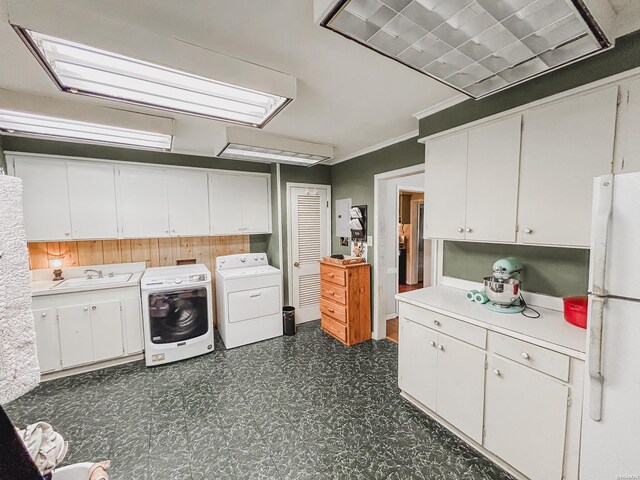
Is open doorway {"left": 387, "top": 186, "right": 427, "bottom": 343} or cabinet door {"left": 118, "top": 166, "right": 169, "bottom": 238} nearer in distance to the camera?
cabinet door {"left": 118, "top": 166, "right": 169, "bottom": 238}

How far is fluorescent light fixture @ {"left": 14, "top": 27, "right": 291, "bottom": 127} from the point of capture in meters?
1.24

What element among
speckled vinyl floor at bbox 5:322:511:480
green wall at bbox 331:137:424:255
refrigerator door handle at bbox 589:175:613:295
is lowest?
speckled vinyl floor at bbox 5:322:511:480

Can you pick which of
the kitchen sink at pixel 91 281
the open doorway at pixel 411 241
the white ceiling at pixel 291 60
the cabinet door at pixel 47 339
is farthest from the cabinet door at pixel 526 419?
the open doorway at pixel 411 241

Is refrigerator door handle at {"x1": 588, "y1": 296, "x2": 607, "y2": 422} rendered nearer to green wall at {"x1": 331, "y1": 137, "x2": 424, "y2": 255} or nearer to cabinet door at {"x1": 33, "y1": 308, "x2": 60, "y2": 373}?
green wall at {"x1": 331, "y1": 137, "x2": 424, "y2": 255}

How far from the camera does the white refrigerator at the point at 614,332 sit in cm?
108

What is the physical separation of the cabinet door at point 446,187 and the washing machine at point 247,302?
2187 mm

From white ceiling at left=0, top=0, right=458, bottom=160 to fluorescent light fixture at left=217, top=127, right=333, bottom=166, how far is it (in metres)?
0.17

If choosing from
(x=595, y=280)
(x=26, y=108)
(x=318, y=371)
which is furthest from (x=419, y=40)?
(x=318, y=371)

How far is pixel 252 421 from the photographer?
84.0 inches

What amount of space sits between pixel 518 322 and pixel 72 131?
3.79m

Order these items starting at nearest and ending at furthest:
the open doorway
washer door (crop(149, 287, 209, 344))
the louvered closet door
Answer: washer door (crop(149, 287, 209, 344)) → the louvered closet door → the open doorway

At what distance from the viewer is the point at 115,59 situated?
1312 mm

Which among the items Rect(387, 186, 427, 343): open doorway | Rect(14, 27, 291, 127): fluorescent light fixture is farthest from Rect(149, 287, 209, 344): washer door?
Rect(387, 186, 427, 343): open doorway

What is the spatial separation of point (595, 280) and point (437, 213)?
47.5 inches
